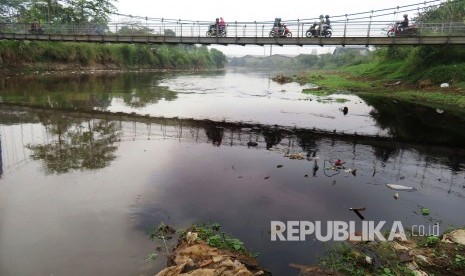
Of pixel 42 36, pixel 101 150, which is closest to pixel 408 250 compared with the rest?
pixel 101 150

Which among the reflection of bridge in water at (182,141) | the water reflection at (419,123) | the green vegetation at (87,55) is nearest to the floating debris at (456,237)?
the reflection of bridge in water at (182,141)

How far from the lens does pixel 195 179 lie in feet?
33.0

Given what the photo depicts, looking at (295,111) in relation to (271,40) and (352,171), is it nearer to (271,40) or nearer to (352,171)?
(271,40)

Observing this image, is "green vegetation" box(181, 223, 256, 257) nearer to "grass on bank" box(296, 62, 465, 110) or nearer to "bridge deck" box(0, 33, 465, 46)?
"grass on bank" box(296, 62, 465, 110)

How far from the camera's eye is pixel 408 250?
246 inches

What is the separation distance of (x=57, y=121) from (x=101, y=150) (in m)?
6.30

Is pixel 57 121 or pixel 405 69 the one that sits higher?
pixel 405 69

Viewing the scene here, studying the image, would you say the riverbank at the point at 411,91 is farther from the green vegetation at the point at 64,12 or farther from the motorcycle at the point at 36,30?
the green vegetation at the point at 64,12

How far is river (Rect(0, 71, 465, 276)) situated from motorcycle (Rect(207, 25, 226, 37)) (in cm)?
1239

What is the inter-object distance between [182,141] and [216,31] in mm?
18654

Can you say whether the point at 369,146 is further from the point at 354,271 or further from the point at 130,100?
the point at 130,100

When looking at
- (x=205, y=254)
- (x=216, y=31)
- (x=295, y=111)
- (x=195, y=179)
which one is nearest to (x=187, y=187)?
(x=195, y=179)

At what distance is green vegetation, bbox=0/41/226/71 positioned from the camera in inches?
1663

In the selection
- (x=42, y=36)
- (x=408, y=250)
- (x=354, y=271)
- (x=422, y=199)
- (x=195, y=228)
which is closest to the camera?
(x=354, y=271)
